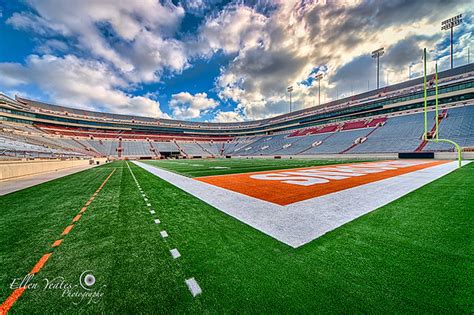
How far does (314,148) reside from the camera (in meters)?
40.8

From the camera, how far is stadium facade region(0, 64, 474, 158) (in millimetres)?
28047

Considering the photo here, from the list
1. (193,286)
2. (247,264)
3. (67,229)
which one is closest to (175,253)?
(193,286)

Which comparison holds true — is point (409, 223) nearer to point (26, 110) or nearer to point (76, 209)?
point (76, 209)

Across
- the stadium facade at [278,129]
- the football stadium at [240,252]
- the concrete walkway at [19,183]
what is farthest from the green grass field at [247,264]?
the stadium facade at [278,129]

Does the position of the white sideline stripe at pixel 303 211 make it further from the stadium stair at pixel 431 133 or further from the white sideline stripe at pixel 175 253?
the stadium stair at pixel 431 133

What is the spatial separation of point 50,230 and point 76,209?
1482mm

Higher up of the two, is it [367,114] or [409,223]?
[367,114]

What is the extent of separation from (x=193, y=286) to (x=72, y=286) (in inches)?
52.5

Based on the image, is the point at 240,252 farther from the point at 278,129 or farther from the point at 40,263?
the point at 278,129

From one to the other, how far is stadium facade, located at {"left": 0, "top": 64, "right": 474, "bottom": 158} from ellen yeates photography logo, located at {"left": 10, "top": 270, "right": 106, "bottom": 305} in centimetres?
1485

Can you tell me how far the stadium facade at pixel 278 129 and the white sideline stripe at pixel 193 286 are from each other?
53.7ft

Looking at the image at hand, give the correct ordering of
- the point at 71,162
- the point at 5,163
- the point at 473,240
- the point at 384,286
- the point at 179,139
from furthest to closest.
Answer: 1. the point at 179,139
2. the point at 71,162
3. the point at 5,163
4. the point at 473,240
5. the point at 384,286

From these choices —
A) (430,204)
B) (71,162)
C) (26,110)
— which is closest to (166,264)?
(430,204)

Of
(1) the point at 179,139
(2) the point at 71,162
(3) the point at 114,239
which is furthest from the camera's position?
(1) the point at 179,139
